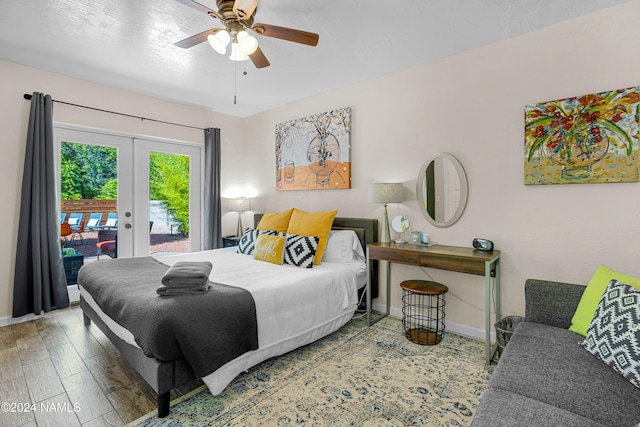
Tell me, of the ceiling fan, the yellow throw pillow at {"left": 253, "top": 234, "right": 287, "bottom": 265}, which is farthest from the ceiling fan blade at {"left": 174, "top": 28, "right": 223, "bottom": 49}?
the yellow throw pillow at {"left": 253, "top": 234, "right": 287, "bottom": 265}

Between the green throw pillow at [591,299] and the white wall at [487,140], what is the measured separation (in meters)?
0.55

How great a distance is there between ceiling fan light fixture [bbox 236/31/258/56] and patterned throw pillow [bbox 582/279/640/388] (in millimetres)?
2501

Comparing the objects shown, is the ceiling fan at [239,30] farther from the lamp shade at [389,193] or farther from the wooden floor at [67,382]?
the wooden floor at [67,382]

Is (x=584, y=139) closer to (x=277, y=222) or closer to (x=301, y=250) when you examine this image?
(x=301, y=250)

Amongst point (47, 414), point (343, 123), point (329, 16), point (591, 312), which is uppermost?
point (329, 16)

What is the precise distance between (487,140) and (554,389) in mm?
2029

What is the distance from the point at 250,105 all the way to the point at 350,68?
5.86ft

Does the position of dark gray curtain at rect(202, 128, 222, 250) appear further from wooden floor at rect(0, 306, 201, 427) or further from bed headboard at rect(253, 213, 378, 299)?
bed headboard at rect(253, 213, 378, 299)

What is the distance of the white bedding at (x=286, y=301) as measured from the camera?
6.98 ft

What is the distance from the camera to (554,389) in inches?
50.7

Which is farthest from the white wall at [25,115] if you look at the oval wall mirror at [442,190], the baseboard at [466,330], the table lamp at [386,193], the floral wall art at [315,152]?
the baseboard at [466,330]

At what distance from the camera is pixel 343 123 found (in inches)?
143

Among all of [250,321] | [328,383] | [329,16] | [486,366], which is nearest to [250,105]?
[329,16]

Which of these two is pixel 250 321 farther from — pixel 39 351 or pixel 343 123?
pixel 343 123
